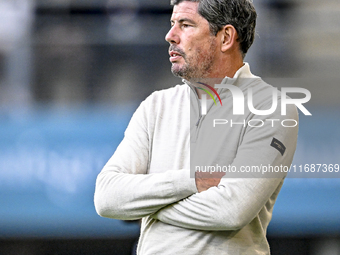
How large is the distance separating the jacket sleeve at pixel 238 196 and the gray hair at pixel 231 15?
49 centimetres

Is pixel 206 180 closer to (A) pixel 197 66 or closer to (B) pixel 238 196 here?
(B) pixel 238 196

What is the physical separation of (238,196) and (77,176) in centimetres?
201

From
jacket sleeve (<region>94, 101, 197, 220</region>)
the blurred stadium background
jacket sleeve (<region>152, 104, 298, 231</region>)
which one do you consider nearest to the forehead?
jacket sleeve (<region>94, 101, 197, 220</region>)

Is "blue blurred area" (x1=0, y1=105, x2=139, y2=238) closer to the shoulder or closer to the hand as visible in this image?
the shoulder

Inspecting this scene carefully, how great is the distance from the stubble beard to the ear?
0.15 ft

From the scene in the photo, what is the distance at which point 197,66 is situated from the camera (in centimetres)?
160

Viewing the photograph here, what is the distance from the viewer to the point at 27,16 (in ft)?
10.9

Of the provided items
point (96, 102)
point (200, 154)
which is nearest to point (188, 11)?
point (200, 154)

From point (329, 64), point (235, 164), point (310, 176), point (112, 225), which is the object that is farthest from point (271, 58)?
point (235, 164)

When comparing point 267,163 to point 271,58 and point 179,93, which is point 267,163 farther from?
point 271,58

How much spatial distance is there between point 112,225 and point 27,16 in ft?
6.24

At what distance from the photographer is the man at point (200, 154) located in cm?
131

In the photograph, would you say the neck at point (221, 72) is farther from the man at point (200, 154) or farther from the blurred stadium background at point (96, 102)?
the blurred stadium background at point (96, 102)

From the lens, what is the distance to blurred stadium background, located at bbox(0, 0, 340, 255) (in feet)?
9.91
